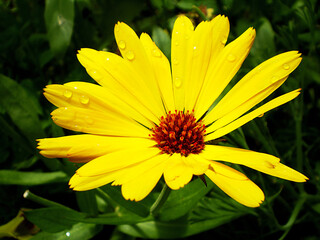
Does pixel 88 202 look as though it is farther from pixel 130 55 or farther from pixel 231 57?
pixel 231 57

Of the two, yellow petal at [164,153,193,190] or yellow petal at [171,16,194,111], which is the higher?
yellow petal at [171,16,194,111]

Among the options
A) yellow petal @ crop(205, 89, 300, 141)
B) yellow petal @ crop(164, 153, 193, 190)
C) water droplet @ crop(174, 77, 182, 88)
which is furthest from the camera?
water droplet @ crop(174, 77, 182, 88)

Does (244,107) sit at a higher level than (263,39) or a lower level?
lower

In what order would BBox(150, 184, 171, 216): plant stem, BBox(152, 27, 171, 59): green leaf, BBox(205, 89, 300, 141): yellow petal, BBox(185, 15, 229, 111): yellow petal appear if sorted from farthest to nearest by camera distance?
1. BBox(152, 27, 171, 59): green leaf
2. BBox(185, 15, 229, 111): yellow petal
3. BBox(150, 184, 171, 216): plant stem
4. BBox(205, 89, 300, 141): yellow petal

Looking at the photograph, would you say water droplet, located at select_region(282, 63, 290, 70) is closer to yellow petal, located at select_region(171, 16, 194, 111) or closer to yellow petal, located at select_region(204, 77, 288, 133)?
yellow petal, located at select_region(204, 77, 288, 133)

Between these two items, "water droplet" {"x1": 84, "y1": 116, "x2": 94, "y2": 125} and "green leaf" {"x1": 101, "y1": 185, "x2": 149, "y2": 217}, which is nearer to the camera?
"water droplet" {"x1": 84, "y1": 116, "x2": 94, "y2": 125}

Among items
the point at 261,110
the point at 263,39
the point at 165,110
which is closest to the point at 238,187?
the point at 261,110

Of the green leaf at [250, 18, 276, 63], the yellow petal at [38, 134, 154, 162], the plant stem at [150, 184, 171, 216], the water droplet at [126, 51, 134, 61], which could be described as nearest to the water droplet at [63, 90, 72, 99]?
the yellow petal at [38, 134, 154, 162]
